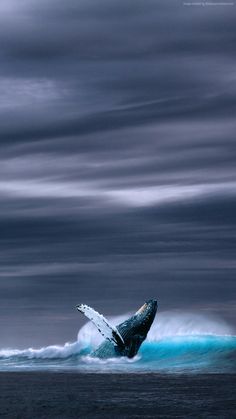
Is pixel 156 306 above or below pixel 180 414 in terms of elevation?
above

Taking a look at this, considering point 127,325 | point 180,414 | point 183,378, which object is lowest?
point 180,414

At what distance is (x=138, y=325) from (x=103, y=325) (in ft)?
12.8

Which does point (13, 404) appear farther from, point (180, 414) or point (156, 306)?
point (156, 306)

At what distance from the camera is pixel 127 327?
297 feet

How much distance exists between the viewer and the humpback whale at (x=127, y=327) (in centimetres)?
8969

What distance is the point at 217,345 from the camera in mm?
110625

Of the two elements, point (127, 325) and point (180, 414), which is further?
point (127, 325)

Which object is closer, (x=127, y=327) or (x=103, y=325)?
(x=103, y=325)

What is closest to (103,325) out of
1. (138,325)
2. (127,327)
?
(127,327)

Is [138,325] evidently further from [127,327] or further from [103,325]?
[103,325]

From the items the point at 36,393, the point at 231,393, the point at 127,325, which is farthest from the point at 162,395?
the point at 127,325

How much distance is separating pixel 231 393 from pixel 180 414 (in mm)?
12872

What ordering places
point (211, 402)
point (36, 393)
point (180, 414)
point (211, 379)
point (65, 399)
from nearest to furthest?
point (180, 414)
point (211, 402)
point (65, 399)
point (36, 393)
point (211, 379)

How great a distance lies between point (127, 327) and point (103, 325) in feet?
9.35
